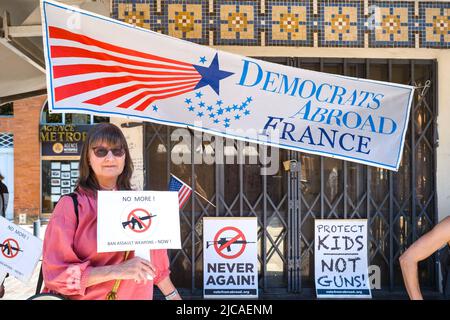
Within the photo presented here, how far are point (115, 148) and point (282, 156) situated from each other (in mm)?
2719

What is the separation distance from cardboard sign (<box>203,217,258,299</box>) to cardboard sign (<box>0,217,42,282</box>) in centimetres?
200

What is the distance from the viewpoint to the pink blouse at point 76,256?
10.2ft

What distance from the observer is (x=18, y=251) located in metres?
4.12

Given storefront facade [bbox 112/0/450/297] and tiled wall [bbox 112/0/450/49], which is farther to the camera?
storefront facade [bbox 112/0/450/297]

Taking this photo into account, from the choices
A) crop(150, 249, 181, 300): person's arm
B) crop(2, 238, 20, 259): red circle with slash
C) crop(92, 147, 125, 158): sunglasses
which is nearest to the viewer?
crop(92, 147, 125, 158): sunglasses

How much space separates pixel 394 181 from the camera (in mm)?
5691

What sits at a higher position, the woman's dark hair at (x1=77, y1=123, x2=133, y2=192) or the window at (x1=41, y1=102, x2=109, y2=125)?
the window at (x1=41, y1=102, x2=109, y2=125)

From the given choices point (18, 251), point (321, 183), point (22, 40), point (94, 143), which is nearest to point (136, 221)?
point (94, 143)

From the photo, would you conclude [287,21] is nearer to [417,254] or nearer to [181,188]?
[181,188]

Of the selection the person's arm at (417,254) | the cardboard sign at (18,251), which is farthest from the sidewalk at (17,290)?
the person's arm at (417,254)

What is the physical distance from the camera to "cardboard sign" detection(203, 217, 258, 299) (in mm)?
5406

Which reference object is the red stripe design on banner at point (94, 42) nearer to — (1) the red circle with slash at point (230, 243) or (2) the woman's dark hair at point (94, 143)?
(2) the woman's dark hair at point (94, 143)

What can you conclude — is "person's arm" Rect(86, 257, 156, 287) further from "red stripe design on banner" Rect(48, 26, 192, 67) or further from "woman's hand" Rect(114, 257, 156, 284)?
"red stripe design on banner" Rect(48, 26, 192, 67)

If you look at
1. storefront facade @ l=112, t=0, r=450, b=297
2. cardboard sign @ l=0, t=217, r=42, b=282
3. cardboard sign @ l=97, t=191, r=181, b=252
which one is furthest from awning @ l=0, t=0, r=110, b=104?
cardboard sign @ l=97, t=191, r=181, b=252
